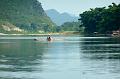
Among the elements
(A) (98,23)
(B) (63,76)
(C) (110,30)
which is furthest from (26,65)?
(A) (98,23)

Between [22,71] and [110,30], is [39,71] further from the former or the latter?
[110,30]

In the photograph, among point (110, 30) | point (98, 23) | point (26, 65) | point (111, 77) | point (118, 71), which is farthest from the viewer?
point (98, 23)

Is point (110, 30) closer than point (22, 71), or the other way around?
point (22, 71)

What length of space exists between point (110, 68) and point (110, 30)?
129808mm

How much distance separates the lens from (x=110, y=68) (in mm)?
41875

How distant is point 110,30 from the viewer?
171 metres

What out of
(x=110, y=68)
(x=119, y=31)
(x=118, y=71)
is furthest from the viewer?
(x=119, y=31)

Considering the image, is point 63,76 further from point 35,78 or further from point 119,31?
point 119,31

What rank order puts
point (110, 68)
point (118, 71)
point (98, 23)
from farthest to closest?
point (98, 23), point (110, 68), point (118, 71)

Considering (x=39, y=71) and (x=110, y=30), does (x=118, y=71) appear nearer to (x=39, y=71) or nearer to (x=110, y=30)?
(x=39, y=71)

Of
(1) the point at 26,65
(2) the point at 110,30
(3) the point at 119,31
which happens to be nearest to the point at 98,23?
(2) the point at 110,30

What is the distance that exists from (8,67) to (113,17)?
12478 cm

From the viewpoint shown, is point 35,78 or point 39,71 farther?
point 39,71

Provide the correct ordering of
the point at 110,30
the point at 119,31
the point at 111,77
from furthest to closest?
the point at 110,30 < the point at 119,31 < the point at 111,77
